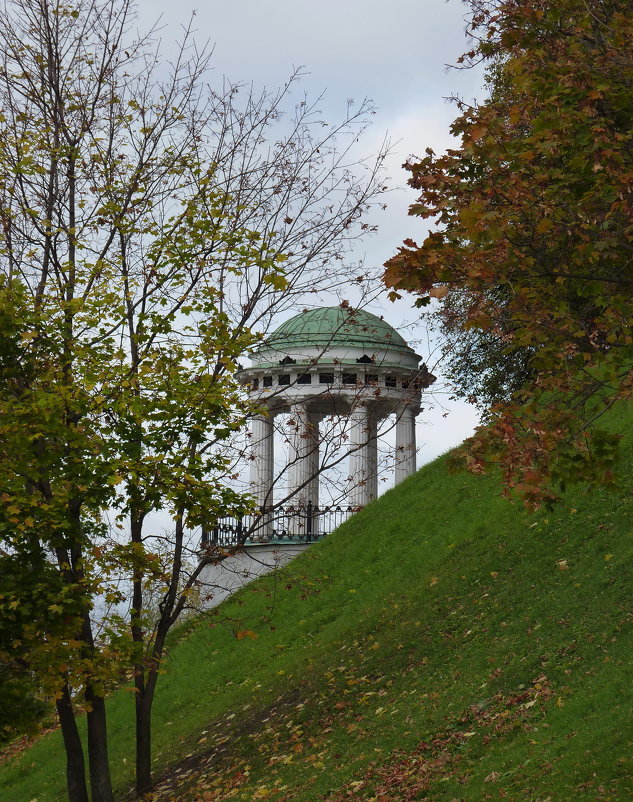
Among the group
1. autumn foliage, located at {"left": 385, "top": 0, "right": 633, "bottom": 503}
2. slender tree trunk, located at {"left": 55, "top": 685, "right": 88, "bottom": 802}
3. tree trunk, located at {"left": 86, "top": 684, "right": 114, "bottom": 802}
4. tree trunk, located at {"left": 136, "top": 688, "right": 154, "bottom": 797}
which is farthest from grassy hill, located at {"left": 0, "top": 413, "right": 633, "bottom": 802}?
autumn foliage, located at {"left": 385, "top": 0, "right": 633, "bottom": 503}

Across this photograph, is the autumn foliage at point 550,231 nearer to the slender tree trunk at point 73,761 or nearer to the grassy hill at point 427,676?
the grassy hill at point 427,676

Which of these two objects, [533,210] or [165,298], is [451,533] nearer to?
[165,298]

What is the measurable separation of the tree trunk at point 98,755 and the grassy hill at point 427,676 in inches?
39.6

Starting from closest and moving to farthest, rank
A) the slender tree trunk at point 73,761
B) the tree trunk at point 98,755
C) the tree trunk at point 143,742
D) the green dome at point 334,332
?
the tree trunk at point 98,755 < the slender tree trunk at point 73,761 < the tree trunk at point 143,742 < the green dome at point 334,332

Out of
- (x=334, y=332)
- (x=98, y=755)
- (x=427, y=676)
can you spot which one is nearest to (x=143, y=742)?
(x=98, y=755)

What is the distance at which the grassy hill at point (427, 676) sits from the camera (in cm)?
1023

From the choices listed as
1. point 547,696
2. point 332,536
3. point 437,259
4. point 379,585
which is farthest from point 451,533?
point 437,259

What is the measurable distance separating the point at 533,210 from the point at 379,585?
1164cm

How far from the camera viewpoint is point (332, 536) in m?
24.3

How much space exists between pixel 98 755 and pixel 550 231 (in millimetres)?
9089

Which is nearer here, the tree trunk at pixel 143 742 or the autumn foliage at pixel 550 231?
the autumn foliage at pixel 550 231

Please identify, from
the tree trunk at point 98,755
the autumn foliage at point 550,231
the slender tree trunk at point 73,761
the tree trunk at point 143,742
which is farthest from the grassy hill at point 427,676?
the autumn foliage at point 550,231

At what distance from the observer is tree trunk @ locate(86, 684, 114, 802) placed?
12.9m

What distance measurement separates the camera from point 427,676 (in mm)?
13523
